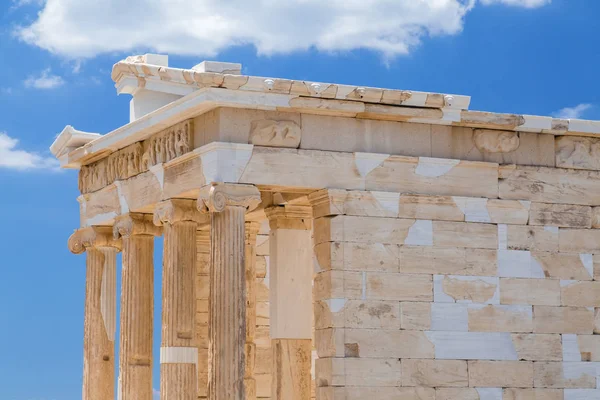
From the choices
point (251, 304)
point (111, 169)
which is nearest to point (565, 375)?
point (251, 304)

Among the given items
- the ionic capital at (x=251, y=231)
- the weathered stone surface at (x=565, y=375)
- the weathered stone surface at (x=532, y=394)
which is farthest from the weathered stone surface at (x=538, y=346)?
the ionic capital at (x=251, y=231)

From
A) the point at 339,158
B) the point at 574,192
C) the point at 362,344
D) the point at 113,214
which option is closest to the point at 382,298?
the point at 362,344

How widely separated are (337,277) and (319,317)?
29.5 inches

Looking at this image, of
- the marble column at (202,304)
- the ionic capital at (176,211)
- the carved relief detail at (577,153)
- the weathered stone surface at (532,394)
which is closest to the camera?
the weathered stone surface at (532,394)

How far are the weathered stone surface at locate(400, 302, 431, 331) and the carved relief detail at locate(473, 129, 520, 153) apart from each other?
301 centimetres

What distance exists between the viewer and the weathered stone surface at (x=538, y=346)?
2356 centimetres

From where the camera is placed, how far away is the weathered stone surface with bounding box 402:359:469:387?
22.7m

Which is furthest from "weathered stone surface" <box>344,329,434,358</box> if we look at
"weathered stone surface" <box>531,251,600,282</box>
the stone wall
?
"weathered stone surface" <box>531,251,600,282</box>

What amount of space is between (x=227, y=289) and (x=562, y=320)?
5.93 metres

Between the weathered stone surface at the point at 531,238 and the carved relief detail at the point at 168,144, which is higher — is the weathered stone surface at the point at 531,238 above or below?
below

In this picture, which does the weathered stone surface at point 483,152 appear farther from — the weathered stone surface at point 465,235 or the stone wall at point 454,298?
the weathered stone surface at point 465,235

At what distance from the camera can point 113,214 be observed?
2614 cm

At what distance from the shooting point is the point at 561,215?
24312 millimetres

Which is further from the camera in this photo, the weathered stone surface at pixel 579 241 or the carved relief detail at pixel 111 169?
the carved relief detail at pixel 111 169
